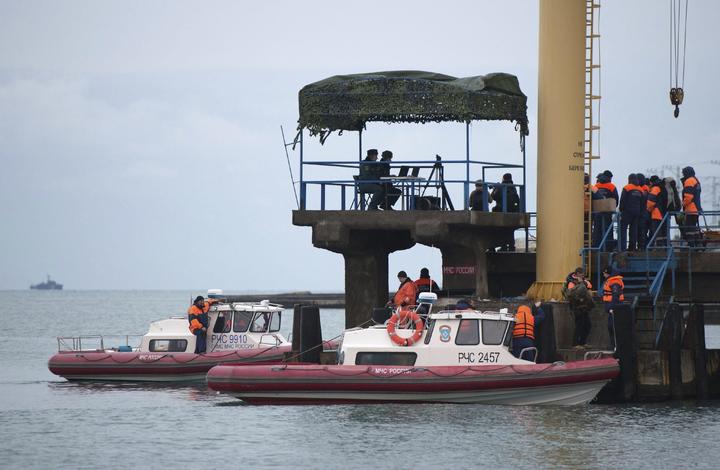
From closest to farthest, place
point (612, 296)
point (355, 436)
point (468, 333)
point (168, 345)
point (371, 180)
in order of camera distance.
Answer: point (355, 436) → point (468, 333) → point (612, 296) → point (371, 180) → point (168, 345)

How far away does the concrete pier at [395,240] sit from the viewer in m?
29.8

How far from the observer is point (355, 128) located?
3441 cm

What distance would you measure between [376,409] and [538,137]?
812cm

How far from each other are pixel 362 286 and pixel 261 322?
3.74 meters

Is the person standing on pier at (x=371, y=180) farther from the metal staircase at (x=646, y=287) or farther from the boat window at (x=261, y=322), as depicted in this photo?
the metal staircase at (x=646, y=287)

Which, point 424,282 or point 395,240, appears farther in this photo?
point 395,240

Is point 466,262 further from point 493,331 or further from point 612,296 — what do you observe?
point 493,331

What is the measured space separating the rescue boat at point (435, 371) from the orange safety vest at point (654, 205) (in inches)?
194

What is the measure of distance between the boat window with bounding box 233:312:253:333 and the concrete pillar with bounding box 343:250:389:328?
11.0 ft

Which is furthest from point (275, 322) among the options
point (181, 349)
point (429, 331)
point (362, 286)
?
point (429, 331)

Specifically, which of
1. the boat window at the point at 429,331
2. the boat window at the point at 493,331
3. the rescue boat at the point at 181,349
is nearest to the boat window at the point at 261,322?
the rescue boat at the point at 181,349

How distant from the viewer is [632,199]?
29.9m

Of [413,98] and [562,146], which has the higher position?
[413,98]

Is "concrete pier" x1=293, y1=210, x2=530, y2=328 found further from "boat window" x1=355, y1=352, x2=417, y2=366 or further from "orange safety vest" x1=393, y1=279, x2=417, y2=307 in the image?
"boat window" x1=355, y1=352, x2=417, y2=366
